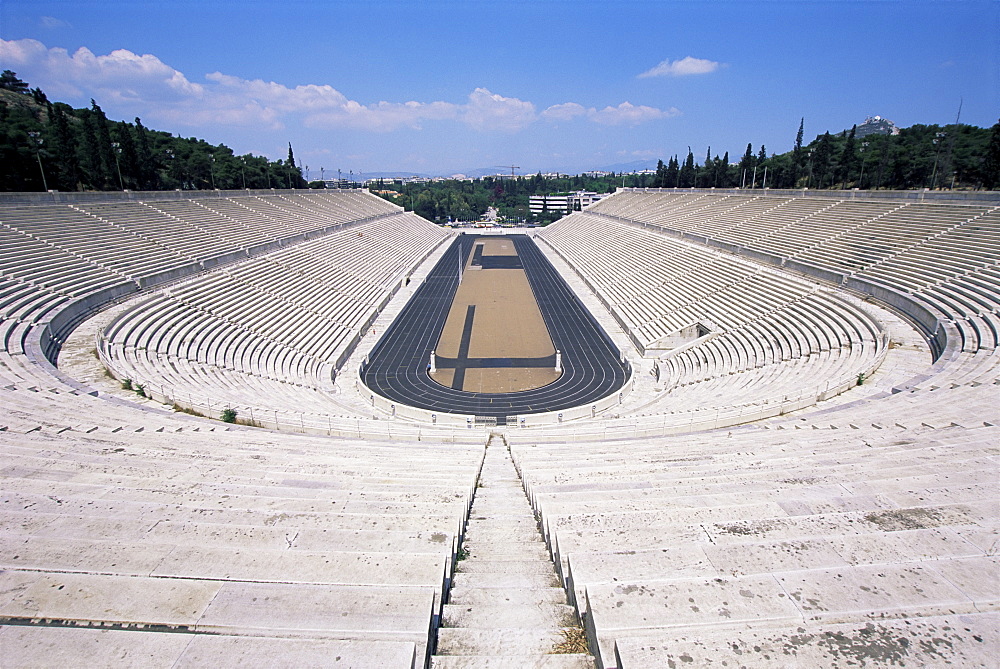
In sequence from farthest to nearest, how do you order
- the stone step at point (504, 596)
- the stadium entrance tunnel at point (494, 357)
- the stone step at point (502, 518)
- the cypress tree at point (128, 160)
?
1. the cypress tree at point (128, 160)
2. the stadium entrance tunnel at point (494, 357)
3. the stone step at point (502, 518)
4. the stone step at point (504, 596)

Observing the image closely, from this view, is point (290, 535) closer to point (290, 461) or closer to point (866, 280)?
point (290, 461)

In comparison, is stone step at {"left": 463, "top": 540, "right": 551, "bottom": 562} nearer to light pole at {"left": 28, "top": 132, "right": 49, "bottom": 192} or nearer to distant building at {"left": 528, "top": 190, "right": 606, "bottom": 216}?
light pole at {"left": 28, "top": 132, "right": 49, "bottom": 192}

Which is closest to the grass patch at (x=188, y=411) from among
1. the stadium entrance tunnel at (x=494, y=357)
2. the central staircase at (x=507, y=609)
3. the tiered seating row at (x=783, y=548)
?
the stadium entrance tunnel at (x=494, y=357)

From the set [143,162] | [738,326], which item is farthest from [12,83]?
[738,326]

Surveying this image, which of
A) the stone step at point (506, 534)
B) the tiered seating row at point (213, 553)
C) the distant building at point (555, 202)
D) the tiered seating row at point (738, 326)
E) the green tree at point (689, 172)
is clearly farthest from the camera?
the distant building at point (555, 202)

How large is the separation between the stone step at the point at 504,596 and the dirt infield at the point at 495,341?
15.7 m

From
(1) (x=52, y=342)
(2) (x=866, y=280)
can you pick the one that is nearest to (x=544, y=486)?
(1) (x=52, y=342)

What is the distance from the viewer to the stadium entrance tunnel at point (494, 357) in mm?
19047

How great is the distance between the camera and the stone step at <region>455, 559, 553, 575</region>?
→ 5.13 m

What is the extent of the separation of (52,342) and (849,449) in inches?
826

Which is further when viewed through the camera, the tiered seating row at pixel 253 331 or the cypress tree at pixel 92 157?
the cypress tree at pixel 92 157

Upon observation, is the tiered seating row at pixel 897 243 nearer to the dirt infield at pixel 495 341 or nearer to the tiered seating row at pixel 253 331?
the dirt infield at pixel 495 341

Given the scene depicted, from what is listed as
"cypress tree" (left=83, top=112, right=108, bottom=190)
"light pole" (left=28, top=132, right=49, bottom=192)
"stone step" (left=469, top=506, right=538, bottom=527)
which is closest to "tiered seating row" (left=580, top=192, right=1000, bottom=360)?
"stone step" (left=469, top=506, right=538, bottom=527)

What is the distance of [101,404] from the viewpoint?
1063 cm
